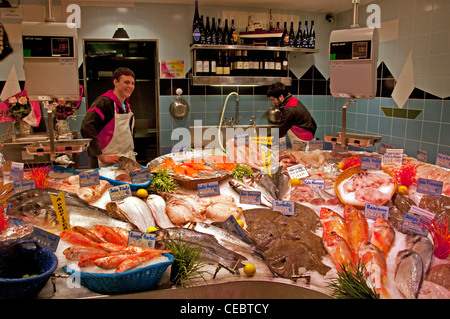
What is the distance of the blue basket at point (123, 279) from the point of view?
158cm

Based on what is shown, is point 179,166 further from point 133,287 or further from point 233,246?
point 133,287

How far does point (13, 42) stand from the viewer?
5594 mm

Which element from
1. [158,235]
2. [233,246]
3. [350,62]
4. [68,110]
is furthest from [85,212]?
[68,110]

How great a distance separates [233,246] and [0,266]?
41.8 inches

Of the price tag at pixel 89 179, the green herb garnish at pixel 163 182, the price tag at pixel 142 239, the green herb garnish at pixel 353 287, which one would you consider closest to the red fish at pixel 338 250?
the green herb garnish at pixel 353 287

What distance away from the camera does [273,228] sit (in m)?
2.22

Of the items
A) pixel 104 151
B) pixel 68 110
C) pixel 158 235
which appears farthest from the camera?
pixel 68 110

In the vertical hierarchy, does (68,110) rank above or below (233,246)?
above

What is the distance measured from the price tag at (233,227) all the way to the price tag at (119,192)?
769mm

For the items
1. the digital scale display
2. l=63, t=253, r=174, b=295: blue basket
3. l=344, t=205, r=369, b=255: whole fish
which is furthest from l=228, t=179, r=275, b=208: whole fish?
the digital scale display

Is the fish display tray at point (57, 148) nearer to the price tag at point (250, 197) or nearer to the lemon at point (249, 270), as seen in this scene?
the price tag at point (250, 197)

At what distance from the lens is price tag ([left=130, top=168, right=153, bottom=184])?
9.23 ft

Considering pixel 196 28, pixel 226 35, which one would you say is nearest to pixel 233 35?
pixel 226 35

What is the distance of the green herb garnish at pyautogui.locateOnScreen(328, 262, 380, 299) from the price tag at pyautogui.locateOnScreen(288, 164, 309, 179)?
137cm
